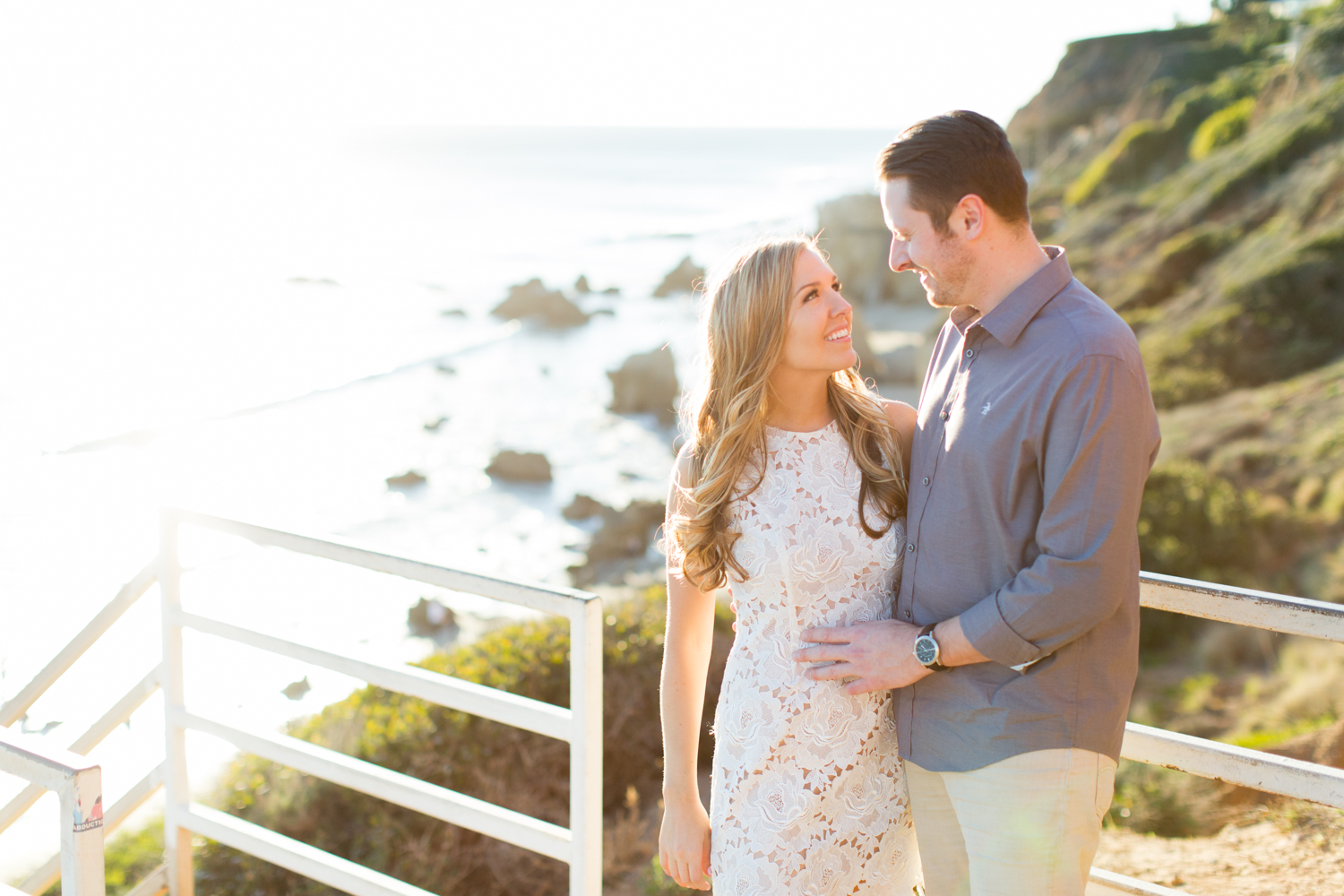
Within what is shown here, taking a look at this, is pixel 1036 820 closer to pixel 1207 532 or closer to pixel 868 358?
pixel 1207 532

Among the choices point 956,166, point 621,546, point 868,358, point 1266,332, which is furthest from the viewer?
point 868,358

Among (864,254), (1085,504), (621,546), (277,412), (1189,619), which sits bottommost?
(621,546)

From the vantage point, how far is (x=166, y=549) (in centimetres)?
289

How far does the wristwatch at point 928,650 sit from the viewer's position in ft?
7.28

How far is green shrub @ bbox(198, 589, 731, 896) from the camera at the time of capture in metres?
4.52

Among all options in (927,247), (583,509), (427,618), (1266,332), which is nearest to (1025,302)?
(927,247)

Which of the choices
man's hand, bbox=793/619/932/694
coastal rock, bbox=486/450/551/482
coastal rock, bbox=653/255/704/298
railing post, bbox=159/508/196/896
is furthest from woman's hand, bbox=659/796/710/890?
coastal rock, bbox=653/255/704/298

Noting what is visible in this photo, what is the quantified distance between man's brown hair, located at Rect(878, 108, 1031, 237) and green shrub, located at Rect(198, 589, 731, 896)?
11.5ft

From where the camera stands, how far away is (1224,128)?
89.8 ft

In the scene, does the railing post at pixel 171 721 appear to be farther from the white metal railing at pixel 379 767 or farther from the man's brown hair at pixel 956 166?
the man's brown hair at pixel 956 166

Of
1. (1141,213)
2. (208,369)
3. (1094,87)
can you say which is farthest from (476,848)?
(1094,87)

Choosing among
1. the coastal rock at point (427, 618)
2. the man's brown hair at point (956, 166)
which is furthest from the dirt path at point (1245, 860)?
the coastal rock at point (427, 618)

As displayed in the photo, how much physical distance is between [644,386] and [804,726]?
2506cm

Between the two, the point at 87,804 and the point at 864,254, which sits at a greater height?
the point at 864,254
